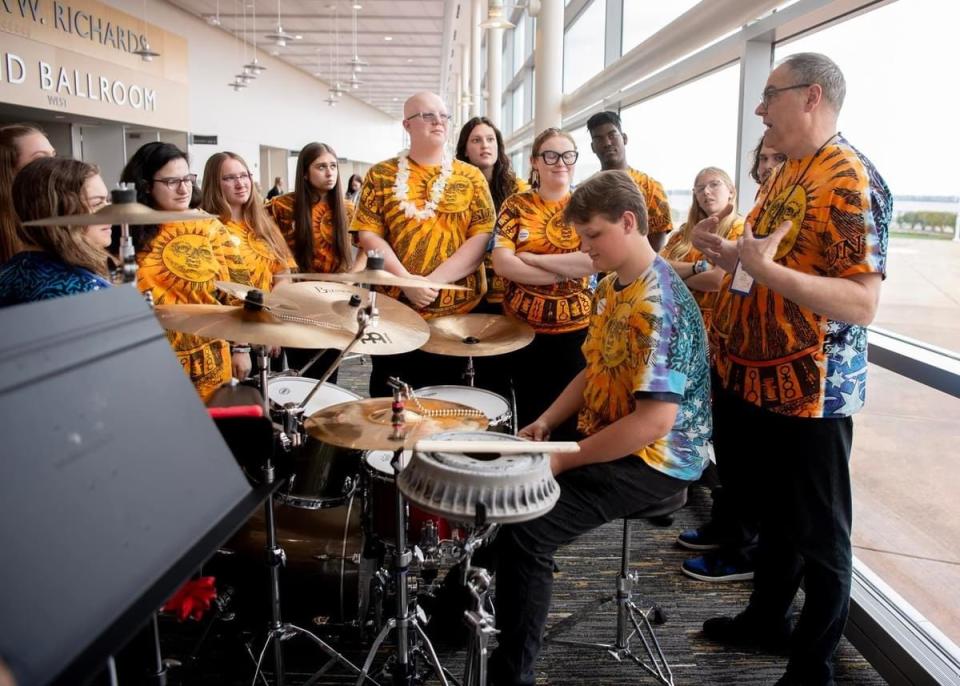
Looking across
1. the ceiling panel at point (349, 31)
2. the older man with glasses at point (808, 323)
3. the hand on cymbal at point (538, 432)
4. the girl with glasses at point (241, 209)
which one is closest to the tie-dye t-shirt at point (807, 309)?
the older man with glasses at point (808, 323)

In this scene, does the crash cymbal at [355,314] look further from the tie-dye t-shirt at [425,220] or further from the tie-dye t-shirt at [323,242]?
the tie-dye t-shirt at [323,242]

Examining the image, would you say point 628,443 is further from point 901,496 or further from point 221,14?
point 221,14

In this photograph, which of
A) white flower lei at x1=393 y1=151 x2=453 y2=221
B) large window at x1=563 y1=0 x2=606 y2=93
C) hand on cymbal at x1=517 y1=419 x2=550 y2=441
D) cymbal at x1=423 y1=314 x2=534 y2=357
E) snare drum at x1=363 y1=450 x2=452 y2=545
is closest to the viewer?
snare drum at x1=363 y1=450 x2=452 y2=545

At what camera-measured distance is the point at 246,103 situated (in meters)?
16.1

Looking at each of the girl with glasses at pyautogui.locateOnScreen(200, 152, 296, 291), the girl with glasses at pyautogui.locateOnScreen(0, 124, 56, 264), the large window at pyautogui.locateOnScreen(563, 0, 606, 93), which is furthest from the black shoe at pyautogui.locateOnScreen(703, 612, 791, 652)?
the large window at pyautogui.locateOnScreen(563, 0, 606, 93)

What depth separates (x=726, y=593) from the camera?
260 centimetres

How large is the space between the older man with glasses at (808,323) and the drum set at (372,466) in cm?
73

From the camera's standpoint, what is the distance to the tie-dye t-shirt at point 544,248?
8.79 ft

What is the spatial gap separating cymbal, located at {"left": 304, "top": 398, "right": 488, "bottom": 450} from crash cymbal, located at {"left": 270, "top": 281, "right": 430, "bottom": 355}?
0.17 metres

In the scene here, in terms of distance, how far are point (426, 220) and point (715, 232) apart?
3.65ft

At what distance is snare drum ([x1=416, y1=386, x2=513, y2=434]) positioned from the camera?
2.16 metres

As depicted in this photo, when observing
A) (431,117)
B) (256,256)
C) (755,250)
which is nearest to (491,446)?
(755,250)

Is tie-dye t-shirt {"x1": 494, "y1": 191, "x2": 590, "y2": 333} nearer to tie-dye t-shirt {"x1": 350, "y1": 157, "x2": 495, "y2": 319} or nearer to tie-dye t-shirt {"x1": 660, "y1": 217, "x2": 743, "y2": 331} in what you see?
tie-dye t-shirt {"x1": 350, "y1": 157, "x2": 495, "y2": 319}

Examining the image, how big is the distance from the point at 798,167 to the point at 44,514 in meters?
1.79
